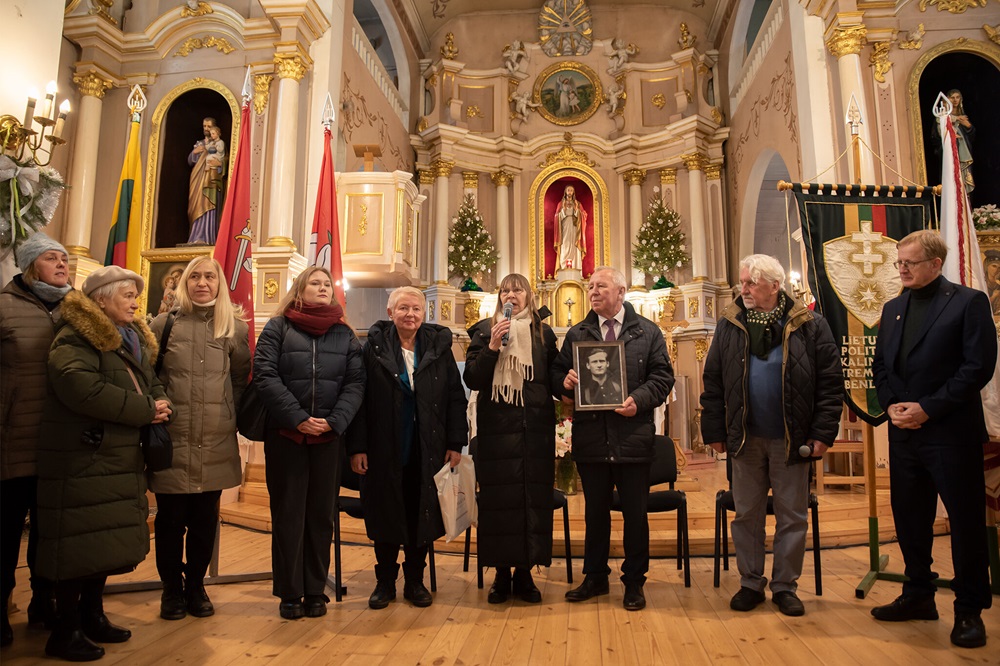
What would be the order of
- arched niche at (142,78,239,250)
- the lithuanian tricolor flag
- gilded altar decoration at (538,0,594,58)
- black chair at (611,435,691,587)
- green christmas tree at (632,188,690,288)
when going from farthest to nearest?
gilded altar decoration at (538,0,594,58), green christmas tree at (632,188,690,288), arched niche at (142,78,239,250), the lithuanian tricolor flag, black chair at (611,435,691,587)

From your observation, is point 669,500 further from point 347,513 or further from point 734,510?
point 347,513

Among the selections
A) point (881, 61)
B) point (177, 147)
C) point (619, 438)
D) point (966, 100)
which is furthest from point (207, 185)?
point (966, 100)

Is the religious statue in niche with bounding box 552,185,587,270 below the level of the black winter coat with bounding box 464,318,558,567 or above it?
above

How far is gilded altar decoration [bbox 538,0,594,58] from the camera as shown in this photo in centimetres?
1140

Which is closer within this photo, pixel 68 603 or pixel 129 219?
pixel 68 603

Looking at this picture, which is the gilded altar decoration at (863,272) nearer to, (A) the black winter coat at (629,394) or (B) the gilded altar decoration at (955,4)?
(A) the black winter coat at (629,394)

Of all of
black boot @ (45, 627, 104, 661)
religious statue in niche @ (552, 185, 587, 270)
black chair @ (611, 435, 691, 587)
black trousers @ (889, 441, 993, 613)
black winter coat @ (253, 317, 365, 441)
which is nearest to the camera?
black boot @ (45, 627, 104, 661)

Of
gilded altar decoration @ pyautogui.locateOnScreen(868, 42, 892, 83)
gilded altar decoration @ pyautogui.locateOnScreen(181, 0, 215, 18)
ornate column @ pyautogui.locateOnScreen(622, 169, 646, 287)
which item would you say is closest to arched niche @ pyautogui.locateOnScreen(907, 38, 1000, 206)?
gilded altar decoration @ pyautogui.locateOnScreen(868, 42, 892, 83)

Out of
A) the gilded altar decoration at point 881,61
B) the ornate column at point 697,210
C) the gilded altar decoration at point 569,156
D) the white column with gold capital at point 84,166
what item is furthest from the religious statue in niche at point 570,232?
the white column with gold capital at point 84,166

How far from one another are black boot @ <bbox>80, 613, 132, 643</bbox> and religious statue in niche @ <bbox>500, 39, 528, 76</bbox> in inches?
414

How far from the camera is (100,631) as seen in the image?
2365mm

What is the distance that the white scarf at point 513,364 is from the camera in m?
2.84

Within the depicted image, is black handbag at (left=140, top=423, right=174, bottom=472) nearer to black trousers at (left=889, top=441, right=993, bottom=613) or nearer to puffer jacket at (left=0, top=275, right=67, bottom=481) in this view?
puffer jacket at (left=0, top=275, right=67, bottom=481)

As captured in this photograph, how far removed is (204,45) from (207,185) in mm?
1584
